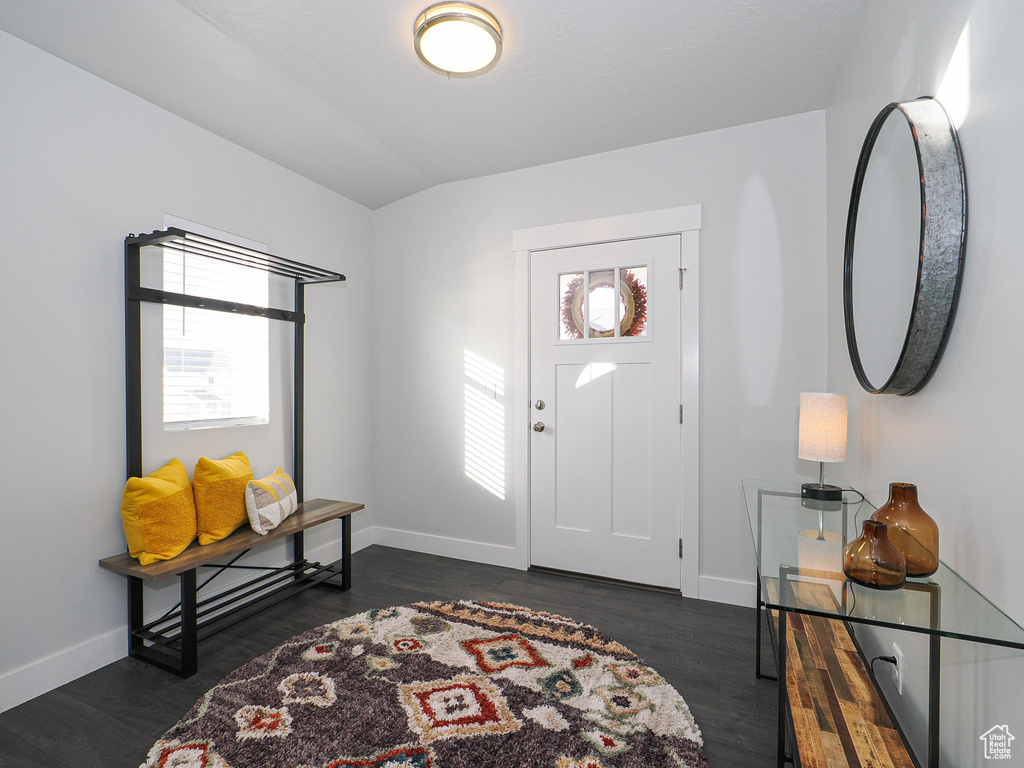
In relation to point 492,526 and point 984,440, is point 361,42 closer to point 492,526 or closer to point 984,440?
point 984,440

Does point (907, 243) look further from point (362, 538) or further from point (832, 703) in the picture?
point (362, 538)

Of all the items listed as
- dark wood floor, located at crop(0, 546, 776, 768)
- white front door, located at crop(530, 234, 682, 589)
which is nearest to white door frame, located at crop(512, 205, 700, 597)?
white front door, located at crop(530, 234, 682, 589)

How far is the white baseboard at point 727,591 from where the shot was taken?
2.75 metres

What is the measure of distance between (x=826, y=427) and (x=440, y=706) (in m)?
1.76

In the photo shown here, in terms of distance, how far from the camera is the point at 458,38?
1960mm

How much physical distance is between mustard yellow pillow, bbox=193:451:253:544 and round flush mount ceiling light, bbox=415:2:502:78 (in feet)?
6.72

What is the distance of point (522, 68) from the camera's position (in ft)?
→ 7.56

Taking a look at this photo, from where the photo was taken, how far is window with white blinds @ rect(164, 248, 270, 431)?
8.23 ft

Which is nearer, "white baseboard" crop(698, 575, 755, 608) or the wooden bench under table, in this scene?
the wooden bench under table

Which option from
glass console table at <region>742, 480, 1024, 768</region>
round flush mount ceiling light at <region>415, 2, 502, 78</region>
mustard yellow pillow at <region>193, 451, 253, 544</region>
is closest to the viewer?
glass console table at <region>742, 480, 1024, 768</region>

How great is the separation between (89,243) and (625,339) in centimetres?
262

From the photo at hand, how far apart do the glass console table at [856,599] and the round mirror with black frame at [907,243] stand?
0.48 meters

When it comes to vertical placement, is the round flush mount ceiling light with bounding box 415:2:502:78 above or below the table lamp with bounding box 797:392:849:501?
above

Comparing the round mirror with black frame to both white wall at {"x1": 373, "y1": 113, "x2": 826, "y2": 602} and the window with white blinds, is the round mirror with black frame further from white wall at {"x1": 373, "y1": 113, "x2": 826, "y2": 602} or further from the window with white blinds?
the window with white blinds
